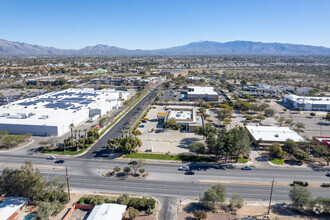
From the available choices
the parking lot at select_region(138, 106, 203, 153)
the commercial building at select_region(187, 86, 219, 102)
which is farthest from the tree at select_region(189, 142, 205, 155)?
the commercial building at select_region(187, 86, 219, 102)

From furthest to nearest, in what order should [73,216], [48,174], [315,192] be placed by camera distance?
[48,174] < [315,192] < [73,216]

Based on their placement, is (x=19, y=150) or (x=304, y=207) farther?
(x=19, y=150)

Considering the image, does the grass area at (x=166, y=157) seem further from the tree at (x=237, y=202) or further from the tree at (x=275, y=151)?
the tree at (x=237, y=202)

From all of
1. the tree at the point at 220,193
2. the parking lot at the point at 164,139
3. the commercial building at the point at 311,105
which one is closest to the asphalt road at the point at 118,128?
the parking lot at the point at 164,139

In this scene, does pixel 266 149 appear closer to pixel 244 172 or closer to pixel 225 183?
pixel 244 172

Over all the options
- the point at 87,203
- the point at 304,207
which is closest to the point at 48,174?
the point at 87,203

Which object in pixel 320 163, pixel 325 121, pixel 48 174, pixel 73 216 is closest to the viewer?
pixel 73 216

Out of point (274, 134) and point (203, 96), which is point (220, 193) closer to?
point (274, 134)

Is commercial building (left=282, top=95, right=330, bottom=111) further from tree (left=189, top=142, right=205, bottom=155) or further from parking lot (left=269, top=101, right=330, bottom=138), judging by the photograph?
tree (left=189, top=142, right=205, bottom=155)
